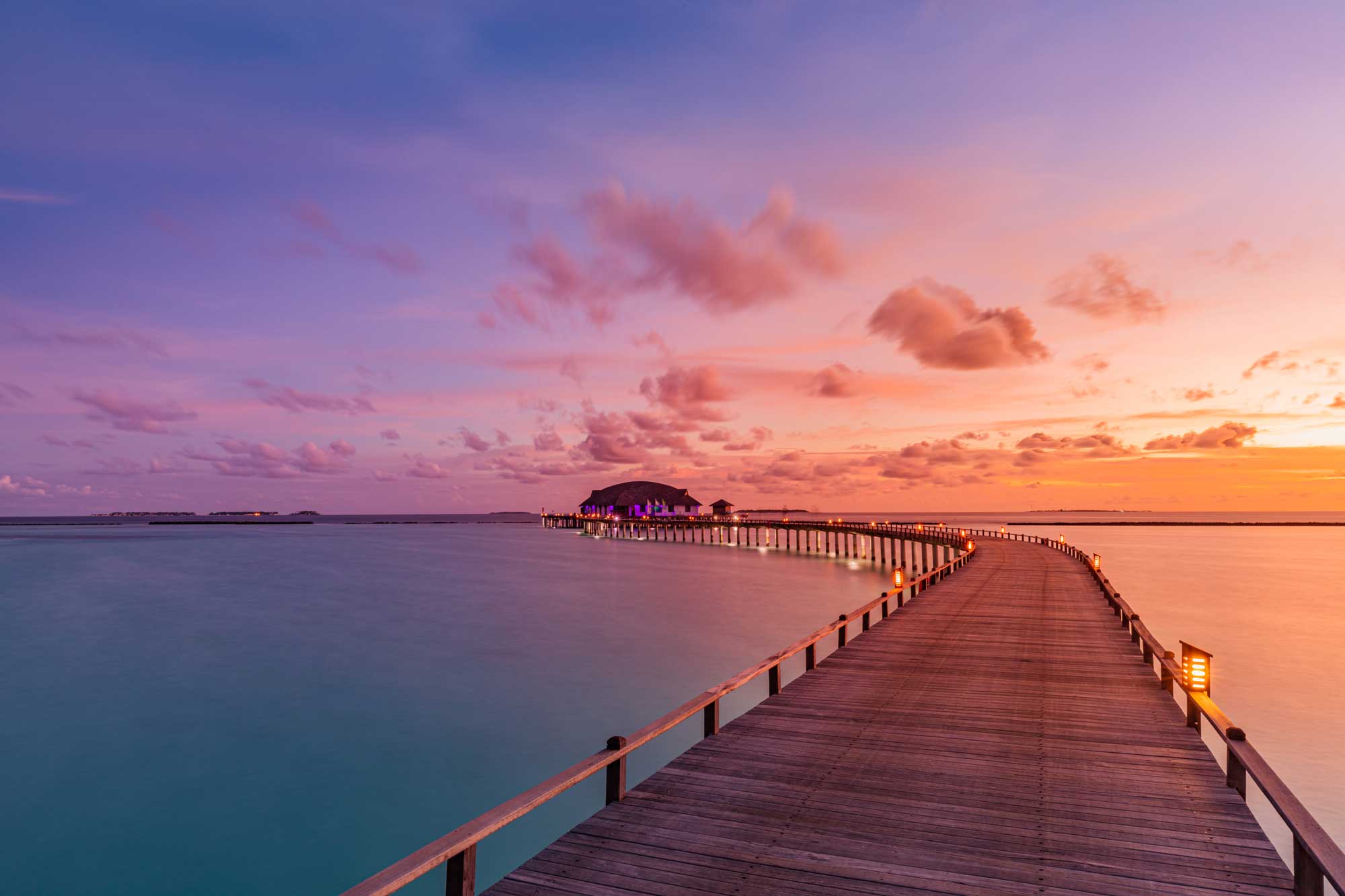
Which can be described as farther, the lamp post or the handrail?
the lamp post

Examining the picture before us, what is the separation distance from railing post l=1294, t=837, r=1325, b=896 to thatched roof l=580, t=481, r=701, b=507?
498ft

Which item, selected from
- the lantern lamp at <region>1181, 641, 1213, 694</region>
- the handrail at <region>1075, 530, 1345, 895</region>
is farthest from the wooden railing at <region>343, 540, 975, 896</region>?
the lantern lamp at <region>1181, 641, 1213, 694</region>

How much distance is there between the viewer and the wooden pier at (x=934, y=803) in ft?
16.7

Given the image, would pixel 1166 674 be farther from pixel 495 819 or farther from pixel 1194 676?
pixel 495 819

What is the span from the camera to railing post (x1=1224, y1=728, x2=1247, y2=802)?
21.6 ft

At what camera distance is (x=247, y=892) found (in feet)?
34.6

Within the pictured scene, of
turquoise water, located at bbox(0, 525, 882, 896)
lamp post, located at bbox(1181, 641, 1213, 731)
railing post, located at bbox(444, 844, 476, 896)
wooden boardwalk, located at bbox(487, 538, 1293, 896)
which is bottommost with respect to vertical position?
turquoise water, located at bbox(0, 525, 882, 896)

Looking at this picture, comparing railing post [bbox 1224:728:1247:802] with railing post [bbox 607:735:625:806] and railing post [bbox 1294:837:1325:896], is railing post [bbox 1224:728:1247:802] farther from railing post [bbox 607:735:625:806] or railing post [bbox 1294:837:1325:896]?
railing post [bbox 607:735:625:806]

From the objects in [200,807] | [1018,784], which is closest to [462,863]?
[1018,784]

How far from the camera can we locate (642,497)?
528 feet

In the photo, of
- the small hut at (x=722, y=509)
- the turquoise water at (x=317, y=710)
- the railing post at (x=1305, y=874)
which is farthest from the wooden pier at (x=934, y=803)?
the small hut at (x=722, y=509)

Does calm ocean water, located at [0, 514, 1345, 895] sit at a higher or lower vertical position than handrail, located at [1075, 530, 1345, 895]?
lower

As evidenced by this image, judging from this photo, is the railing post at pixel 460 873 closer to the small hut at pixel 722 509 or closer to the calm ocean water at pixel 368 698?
the calm ocean water at pixel 368 698

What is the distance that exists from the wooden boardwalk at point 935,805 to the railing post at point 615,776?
12 cm
